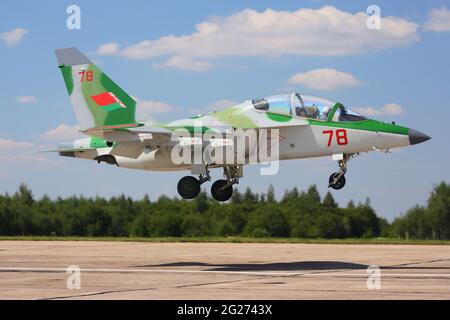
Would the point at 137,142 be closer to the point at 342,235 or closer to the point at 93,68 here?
the point at 93,68

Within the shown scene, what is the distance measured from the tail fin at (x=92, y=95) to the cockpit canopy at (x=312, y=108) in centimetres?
529

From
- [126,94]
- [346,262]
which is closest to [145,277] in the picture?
[346,262]

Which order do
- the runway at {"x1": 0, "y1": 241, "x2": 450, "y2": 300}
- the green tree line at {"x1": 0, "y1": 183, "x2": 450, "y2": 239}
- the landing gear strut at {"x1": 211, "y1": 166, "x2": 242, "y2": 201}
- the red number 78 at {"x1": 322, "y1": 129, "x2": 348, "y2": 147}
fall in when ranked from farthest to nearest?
1. the green tree line at {"x1": 0, "y1": 183, "x2": 450, "y2": 239}
2. the landing gear strut at {"x1": 211, "y1": 166, "x2": 242, "y2": 201}
3. the red number 78 at {"x1": 322, "y1": 129, "x2": 348, "y2": 147}
4. the runway at {"x1": 0, "y1": 241, "x2": 450, "y2": 300}

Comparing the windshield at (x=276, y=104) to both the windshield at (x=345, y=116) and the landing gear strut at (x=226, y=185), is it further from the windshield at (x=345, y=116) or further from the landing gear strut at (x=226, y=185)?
the landing gear strut at (x=226, y=185)

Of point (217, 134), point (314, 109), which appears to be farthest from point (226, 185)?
point (314, 109)

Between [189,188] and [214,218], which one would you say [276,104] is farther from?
[214,218]

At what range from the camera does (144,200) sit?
4612 cm

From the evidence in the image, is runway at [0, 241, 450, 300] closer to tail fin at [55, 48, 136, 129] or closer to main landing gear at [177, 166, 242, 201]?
main landing gear at [177, 166, 242, 201]

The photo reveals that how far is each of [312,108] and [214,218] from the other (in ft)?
70.1

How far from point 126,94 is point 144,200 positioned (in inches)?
797

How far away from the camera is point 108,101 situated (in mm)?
26016

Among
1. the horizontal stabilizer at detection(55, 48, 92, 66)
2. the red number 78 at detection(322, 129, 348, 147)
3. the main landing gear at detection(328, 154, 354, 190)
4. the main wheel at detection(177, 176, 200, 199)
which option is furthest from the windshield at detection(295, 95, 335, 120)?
the horizontal stabilizer at detection(55, 48, 92, 66)

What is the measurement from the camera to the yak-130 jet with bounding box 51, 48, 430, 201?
23.2 m
